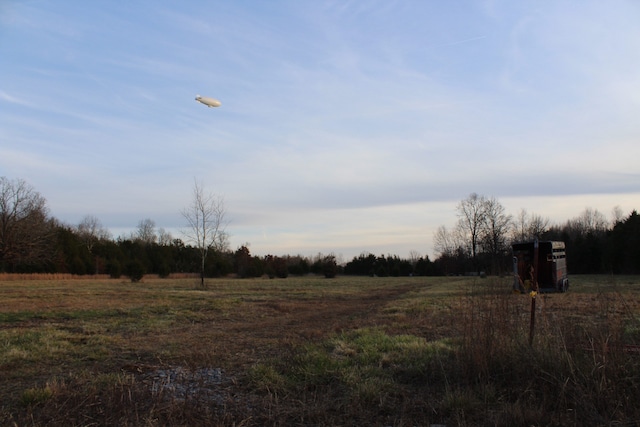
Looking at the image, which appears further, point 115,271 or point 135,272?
point 115,271

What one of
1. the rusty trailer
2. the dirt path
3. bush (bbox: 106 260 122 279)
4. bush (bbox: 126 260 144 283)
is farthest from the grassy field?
bush (bbox: 106 260 122 279)

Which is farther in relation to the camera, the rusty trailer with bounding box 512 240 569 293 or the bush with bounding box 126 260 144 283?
the bush with bounding box 126 260 144 283

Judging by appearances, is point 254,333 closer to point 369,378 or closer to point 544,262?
point 369,378

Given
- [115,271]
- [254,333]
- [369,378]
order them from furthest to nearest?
[115,271], [254,333], [369,378]

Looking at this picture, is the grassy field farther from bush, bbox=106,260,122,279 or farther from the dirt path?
bush, bbox=106,260,122,279

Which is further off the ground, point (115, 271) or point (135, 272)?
point (135, 272)

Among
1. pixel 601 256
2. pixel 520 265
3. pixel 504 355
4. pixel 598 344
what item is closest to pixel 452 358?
pixel 504 355

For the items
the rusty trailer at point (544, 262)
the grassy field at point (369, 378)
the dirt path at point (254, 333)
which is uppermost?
the rusty trailer at point (544, 262)

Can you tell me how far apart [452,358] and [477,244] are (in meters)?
73.2

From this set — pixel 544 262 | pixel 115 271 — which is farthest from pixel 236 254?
pixel 544 262

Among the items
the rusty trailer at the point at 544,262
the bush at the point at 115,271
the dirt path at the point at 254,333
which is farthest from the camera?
the bush at the point at 115,271

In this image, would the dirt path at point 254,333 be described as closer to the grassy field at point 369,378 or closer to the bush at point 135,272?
the grassy field at point 369,378

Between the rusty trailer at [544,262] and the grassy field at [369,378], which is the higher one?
the rusty trailer at [544,262]

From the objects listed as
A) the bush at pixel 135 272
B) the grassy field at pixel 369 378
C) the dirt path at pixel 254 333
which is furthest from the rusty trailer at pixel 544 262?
the bush at pixel 135 272
